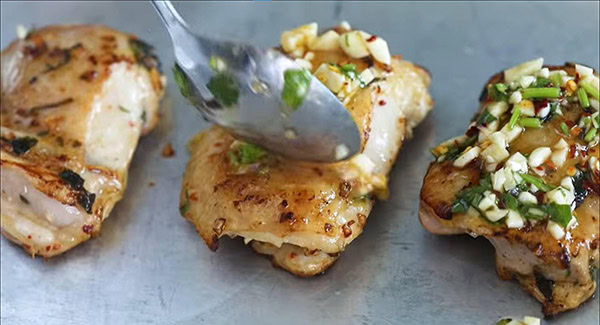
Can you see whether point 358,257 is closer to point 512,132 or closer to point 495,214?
point 495,214

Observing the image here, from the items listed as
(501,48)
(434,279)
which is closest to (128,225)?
(434,279)

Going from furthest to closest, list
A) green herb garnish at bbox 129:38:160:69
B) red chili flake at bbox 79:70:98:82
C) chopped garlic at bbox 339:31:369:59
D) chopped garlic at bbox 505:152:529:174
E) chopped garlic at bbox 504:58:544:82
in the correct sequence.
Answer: green herb garnish at bbox 129:38:160:69, red chili flake at bbox 79:70:98:82, chopped garlic at bbox 339:31:369:59, chopped garlic at bbox 504:58:544:82, chopped garlic at bbox 505:152:529:174

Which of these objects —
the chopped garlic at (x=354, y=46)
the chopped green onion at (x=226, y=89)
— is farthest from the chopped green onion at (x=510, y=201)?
the chopped green onion at (x=226, y=89)

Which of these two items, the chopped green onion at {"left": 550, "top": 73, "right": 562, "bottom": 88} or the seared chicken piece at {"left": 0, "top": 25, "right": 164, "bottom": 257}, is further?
the seared chicken piece at {"left": 0, "top": 25, "right": 164, "bottom": 257}

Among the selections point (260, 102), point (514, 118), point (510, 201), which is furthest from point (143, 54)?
point (510, 201)

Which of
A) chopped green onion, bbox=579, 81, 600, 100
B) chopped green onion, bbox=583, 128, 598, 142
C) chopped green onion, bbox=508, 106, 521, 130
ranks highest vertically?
chopped green onion, bbox=579, 81, 600, 100

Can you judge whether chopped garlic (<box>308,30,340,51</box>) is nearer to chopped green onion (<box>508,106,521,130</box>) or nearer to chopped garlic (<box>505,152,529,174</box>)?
chopped green onion (<box>508,106,521,130</box>)

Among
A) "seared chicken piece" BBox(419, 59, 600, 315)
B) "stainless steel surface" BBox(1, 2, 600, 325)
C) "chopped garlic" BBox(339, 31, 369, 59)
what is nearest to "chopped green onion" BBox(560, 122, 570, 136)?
"seared chicken piece" BBox(419, 59, 600, 315)

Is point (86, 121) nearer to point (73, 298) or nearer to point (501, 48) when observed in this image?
point (73, 298)
